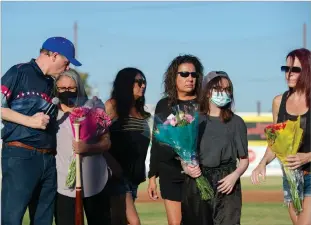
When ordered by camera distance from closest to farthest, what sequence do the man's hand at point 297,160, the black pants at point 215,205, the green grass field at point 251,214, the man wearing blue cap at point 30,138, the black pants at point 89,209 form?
the man wearing blue cap at point 30,138, the black pants at point 89,209, the man's hand at point 297,160, the black pants at point 215,205, the green grass field at point 251,214

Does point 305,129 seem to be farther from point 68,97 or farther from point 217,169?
point 68,97

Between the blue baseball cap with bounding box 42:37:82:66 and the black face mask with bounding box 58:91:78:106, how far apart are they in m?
0.30

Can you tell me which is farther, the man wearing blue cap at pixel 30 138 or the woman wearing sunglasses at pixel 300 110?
the woman wearing sunglasses at pixel 300 110

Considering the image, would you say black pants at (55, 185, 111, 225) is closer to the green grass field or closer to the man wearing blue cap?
the man wearing blue cap

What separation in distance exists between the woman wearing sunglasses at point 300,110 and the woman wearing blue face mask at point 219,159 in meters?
0.26

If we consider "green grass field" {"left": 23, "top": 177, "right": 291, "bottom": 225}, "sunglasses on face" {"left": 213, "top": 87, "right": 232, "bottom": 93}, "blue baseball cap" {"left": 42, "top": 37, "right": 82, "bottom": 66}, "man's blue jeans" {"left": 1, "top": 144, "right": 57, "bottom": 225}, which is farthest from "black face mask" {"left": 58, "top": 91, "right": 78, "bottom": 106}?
"green grass field" {"left": 23, "top": 177, "right": 291, "bottom": 225}

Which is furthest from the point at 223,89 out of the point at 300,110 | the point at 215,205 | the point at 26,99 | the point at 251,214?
the point at 251,214

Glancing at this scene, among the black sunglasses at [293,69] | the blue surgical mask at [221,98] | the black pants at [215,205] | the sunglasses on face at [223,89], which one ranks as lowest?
the black pants at [215,205]

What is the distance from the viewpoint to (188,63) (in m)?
8.54

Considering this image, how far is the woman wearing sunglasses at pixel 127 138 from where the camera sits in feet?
27.6

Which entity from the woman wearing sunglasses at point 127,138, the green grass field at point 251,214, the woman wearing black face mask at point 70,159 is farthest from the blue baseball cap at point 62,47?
the green grass field at point 251,214

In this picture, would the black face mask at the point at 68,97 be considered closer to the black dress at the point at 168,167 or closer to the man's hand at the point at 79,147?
the man's hand at the point at 79,147

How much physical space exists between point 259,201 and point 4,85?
10494 mm

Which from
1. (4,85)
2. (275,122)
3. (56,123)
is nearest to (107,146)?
(56,123)
